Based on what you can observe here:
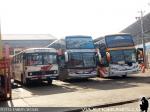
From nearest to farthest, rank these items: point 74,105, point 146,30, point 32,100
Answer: point 74,105
point 32,100
point 146,30

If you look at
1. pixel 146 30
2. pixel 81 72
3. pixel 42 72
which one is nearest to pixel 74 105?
pixel 42 72

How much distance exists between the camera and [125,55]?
2742 cm

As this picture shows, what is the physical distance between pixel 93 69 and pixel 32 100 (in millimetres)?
11097

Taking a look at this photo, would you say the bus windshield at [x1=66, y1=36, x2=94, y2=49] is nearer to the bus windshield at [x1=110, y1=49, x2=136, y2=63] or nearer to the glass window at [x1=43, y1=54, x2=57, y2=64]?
the bus windshield at [x1=110, y1=49, x2=136, y2=63]

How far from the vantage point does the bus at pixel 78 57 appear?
26.3 m

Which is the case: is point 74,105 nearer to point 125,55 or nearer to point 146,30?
point 125,55

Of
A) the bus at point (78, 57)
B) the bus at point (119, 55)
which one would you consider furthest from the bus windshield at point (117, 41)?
the bus at point (78, 57)

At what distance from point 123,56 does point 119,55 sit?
303 mm

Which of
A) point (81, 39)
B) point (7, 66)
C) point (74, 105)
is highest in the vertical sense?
point (81, 39)

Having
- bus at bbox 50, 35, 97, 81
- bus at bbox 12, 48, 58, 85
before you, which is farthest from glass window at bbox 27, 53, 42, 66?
bus at bbox 50, 35, 97, 81

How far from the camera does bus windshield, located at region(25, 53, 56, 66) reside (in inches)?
934

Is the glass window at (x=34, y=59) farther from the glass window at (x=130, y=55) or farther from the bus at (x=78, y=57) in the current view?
the glass window at (x=130, y=55)

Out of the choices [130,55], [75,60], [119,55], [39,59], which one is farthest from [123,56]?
[39,59]

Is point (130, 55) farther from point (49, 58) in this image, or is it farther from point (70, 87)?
point (70, 87)
